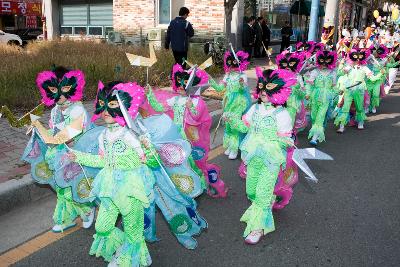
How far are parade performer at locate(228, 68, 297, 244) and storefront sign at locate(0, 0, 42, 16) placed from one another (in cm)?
3524

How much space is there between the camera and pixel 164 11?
62.6 feet

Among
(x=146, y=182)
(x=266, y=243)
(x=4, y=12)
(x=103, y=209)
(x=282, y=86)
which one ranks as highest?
(x=4, y=12)

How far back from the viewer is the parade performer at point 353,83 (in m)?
8.15

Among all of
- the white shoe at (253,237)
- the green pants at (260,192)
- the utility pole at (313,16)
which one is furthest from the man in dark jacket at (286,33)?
the white shoe at (253,237)

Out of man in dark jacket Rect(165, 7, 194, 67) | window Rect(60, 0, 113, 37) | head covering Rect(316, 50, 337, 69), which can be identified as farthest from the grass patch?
window Rect(60, 0, 113, 37)

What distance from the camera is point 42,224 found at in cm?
425

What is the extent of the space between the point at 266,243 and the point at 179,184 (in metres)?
1.17

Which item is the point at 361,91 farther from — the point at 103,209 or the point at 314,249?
the point at 103,209

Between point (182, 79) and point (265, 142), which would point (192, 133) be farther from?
point (265, 142)

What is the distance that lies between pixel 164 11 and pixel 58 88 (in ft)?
52.6

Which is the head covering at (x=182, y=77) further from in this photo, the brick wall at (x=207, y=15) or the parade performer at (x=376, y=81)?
the brick wall at (x=207, y=15)

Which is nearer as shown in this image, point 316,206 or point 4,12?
point 316,206

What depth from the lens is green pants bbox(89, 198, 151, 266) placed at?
10.7 feet

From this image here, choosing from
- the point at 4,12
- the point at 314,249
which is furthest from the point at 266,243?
the point at 4,12
